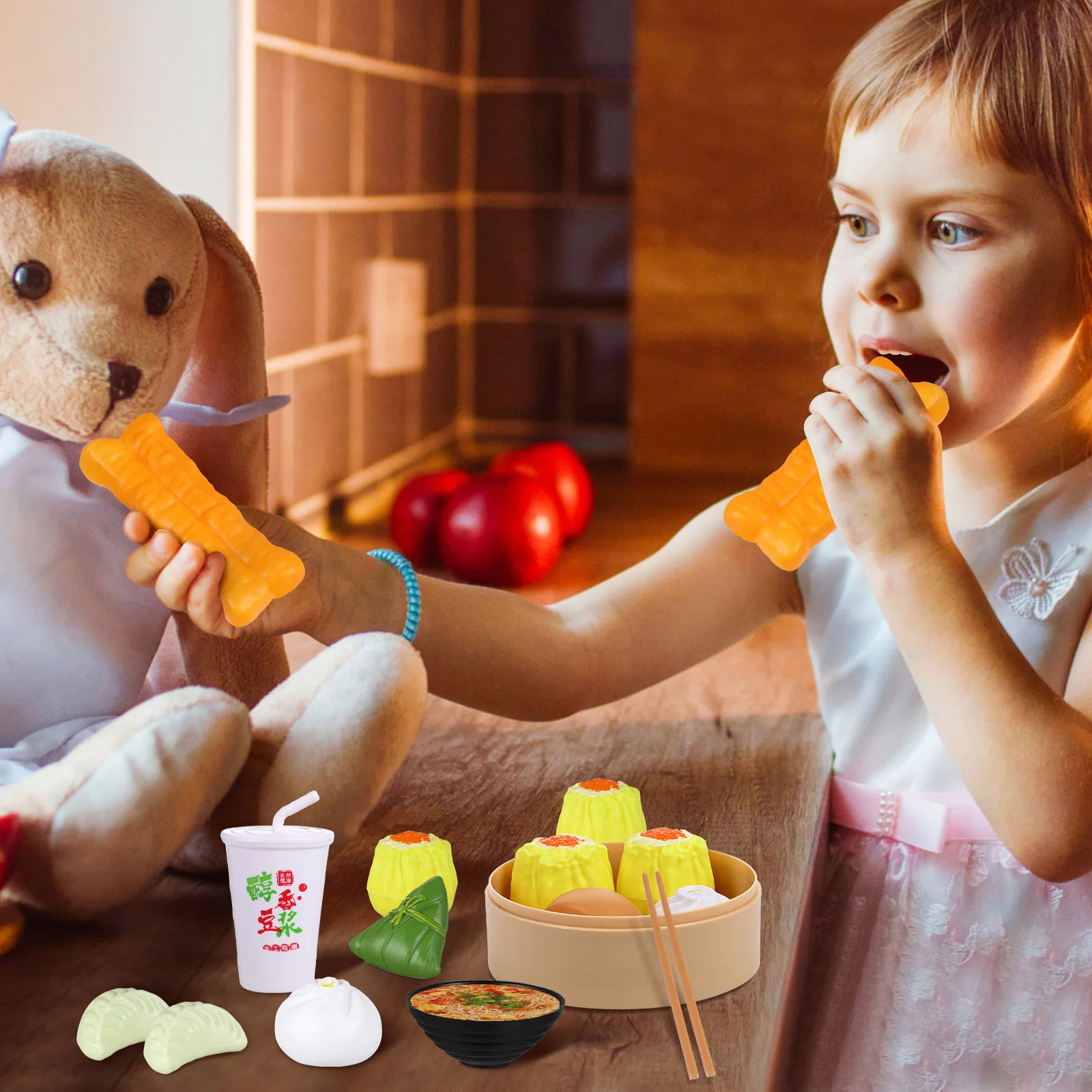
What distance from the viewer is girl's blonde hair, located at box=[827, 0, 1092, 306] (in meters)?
0.69

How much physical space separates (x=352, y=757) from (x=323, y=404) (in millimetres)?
1035

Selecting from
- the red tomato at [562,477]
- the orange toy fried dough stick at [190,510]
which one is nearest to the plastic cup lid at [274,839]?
the orange toy fried dough stick at [190,510]

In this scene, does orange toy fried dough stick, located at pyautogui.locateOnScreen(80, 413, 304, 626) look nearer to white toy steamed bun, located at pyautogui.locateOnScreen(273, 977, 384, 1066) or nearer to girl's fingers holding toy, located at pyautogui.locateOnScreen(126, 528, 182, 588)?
girl's fingers holding toy, located at pyautogui.locateOnScreen(126, 528, 182, 588)

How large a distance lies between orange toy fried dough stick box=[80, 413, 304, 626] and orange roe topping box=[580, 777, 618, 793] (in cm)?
18

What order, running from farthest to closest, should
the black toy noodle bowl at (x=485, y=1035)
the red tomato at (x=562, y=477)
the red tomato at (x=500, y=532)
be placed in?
the red tomato at (x=562, y=477) → the red tomato at (x=500, y=532) → the black toy noodle bowl at (x=485, y=1035)

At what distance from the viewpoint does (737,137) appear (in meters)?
1.92

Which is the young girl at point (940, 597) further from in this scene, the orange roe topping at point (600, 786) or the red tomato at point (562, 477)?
the red tomato at point (562, 477)

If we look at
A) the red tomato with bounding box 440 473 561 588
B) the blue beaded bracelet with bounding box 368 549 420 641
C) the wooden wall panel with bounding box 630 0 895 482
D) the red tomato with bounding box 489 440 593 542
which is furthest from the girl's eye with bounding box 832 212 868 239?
the wooden wall panel with bounding box 630 0 895 482

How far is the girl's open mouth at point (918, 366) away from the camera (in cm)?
71

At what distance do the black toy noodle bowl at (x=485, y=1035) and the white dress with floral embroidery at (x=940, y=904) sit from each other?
16cm

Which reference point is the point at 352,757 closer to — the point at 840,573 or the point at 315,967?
the point at 315,967

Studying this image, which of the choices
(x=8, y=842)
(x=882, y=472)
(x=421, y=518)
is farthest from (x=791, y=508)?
(x=421, y=518)

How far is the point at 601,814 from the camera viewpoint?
0.67 m

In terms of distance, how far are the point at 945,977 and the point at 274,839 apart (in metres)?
→ 0.33
